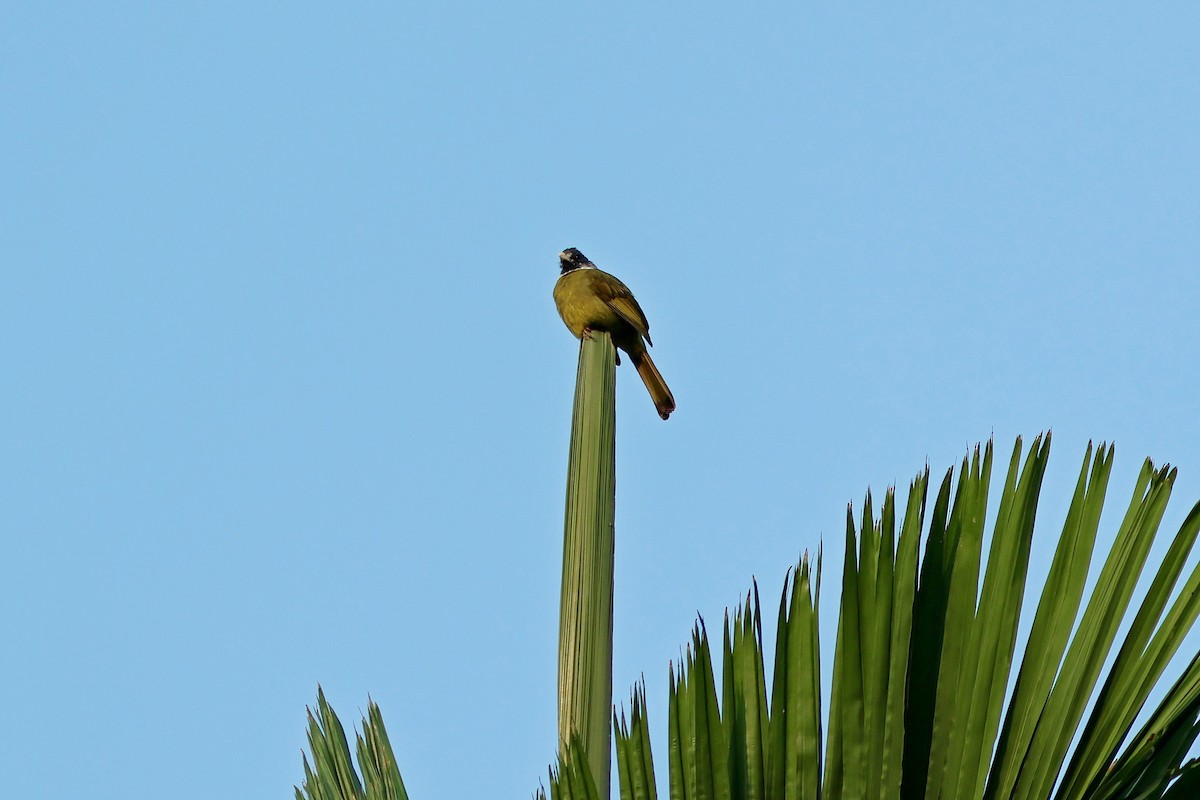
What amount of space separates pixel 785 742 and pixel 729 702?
88 millimetres

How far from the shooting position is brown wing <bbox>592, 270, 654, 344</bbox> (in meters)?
6.39

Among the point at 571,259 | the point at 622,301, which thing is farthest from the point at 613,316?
the point at 571,259

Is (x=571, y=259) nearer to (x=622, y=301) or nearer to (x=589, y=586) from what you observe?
(x=622, y=301)

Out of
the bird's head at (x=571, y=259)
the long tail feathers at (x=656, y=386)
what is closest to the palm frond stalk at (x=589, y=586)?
the long tail feathers at (x=656, y=386)

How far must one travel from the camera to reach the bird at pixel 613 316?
640 cm

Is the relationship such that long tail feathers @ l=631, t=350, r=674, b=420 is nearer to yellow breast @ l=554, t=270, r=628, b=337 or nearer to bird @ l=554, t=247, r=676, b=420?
bird @ l=554, t=247, r=676, b=420

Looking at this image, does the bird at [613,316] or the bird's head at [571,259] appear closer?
the bird at [613,316]

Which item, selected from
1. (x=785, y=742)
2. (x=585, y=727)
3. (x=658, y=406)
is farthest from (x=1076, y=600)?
(x=658, y=406)

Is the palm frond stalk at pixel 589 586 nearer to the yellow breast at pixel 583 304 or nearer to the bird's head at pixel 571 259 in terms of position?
the yellow breast at pixel 583 304

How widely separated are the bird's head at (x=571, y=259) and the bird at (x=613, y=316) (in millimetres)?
896

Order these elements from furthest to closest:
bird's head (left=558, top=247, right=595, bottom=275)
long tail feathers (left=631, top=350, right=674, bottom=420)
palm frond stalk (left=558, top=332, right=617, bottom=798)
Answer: bird's head (left=558, top=247, right=595, bottom=275)
long tail feathers (left=631, top=350, right=674, bottom=420)
palm frond stalk (left=558, top=332, right=617, bottom=798)

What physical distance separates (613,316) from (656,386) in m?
0.38

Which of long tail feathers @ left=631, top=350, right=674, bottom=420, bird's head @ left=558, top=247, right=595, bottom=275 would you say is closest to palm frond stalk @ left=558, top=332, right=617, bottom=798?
long tail feathers @ left=631, top=350, right=674, bottom=420

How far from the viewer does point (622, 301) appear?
6469 millimetres
